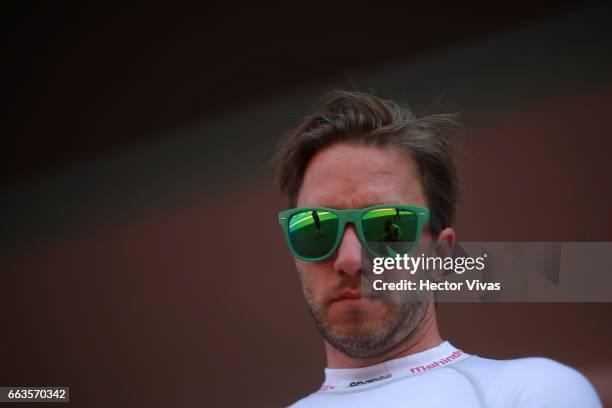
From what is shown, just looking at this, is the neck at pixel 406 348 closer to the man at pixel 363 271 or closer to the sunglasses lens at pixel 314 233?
the man at pixel 363 271

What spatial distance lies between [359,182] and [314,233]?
12 cm

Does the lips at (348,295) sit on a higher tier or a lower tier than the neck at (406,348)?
higher

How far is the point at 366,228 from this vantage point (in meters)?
1.06

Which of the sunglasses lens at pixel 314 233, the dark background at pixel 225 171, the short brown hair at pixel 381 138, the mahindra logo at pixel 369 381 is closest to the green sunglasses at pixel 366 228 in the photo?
the sunglasses lens at pixel 314 233

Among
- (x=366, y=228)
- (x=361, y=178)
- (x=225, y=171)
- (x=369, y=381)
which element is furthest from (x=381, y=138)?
(x=225, y=171)

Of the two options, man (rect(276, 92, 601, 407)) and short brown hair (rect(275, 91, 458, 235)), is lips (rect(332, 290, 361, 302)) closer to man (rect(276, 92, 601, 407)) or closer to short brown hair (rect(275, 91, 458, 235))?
man (rect(276, 92, 601, 407))

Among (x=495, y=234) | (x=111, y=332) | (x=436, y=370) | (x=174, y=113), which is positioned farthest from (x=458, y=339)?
(x=174, y=113)

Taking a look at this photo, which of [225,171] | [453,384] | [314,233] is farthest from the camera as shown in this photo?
[225,171]

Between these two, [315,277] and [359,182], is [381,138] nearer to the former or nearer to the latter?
[359,182]

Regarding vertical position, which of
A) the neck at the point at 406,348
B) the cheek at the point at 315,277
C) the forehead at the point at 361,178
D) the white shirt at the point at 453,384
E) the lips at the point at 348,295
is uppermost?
the forehead at the point at 361,178

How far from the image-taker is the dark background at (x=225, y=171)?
1.49m

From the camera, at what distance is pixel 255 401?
1.57m

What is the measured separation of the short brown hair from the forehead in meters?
0.02

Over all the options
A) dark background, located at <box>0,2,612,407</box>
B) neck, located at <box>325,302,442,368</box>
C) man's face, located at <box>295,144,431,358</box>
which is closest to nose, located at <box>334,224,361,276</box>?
man's face, located at <box>295,144,431,358</box>
